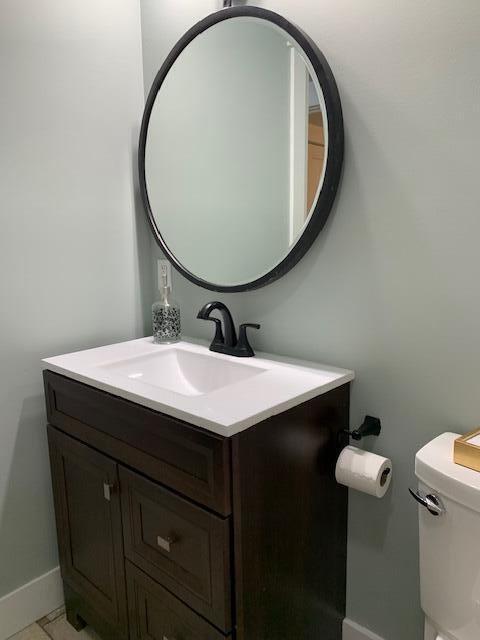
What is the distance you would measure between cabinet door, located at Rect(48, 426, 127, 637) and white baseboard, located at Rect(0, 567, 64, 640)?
12cm

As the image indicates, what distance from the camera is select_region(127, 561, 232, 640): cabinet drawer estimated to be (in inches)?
41.7

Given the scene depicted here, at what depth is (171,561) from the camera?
3.58 feet

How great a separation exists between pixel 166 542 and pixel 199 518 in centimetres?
16

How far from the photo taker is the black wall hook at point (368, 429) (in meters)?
1.20

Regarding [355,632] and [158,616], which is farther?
[355,632]

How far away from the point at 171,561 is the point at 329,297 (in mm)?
762

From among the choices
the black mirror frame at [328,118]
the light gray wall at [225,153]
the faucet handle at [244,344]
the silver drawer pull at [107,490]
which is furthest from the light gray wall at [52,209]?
the faucet handle at [244,344]

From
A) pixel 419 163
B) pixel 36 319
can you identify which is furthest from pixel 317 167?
pixel 36 319

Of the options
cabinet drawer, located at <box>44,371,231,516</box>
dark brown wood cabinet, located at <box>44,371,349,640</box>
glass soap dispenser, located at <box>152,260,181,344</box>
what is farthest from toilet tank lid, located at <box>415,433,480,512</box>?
glass soap dispenser, located at <box>152,260,181,344</box>

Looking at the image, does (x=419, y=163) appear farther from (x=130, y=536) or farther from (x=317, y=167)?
(x=130, y=536)

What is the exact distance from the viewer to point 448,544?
0.92m

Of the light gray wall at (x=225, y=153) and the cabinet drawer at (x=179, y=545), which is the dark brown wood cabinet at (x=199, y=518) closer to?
the cabinet drawer at (x=179, y=545)

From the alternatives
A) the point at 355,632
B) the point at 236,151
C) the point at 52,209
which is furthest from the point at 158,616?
the point at 236,151

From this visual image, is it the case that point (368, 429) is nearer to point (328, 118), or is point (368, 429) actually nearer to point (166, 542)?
point (166, 542)
